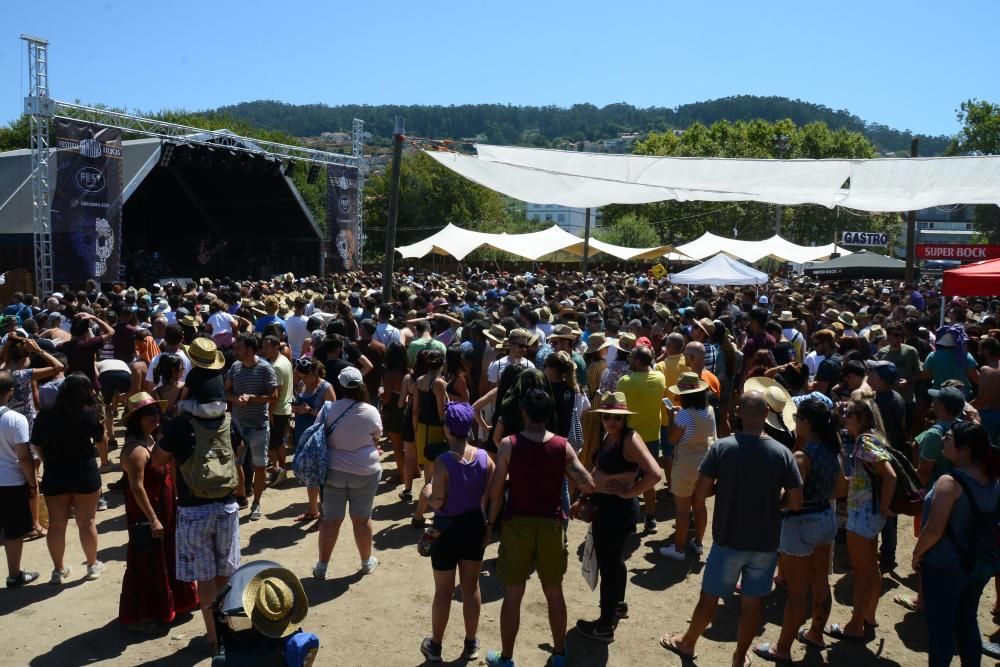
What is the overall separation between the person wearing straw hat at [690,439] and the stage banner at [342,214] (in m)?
20.6

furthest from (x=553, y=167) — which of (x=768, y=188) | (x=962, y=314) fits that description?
(x=962, y=314)

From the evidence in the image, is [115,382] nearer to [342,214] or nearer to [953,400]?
[953,400]

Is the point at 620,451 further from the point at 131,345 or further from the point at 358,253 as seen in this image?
the point at 358,253

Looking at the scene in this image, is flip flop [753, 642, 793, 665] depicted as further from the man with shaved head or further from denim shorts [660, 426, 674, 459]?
denim shorts [660, 426, 674, 459]

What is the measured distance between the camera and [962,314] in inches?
443

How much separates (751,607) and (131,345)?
6.58 metres

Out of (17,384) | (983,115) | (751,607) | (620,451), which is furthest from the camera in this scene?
(983,115)

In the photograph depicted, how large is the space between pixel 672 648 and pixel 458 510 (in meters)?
1.46

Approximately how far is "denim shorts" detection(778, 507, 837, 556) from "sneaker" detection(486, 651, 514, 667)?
148 cm

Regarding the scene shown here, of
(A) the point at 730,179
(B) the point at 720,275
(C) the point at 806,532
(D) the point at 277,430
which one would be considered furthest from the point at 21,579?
(B) the point at 720,275

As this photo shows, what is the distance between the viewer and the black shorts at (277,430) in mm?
6648

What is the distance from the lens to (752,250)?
70.5ft

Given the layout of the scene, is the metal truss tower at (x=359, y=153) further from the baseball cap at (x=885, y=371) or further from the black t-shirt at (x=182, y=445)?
the black t-shirt at (x=182, y=445)

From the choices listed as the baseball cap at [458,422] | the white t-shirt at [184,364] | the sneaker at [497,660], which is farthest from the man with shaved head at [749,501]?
the white t-shirt at [184,364]
